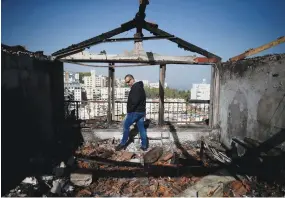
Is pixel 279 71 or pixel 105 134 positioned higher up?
pixel 279 71

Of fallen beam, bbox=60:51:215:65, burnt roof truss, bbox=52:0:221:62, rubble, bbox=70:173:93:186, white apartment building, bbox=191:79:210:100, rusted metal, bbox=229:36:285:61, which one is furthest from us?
white apartment building, bbox=191:79:210:100

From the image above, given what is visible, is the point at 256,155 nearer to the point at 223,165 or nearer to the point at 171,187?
the point at 223,165

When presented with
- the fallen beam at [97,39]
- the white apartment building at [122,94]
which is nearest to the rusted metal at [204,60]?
the fallen beam at [97,39]

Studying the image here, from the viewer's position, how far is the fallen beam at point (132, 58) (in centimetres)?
634

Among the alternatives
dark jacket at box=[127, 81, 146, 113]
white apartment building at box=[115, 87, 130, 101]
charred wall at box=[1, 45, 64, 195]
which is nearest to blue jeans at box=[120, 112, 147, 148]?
dark jacket at box=[127, 81, 146, 113]

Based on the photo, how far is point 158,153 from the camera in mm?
5586

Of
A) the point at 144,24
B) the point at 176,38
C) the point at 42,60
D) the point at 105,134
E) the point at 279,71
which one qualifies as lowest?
the point at 105,134

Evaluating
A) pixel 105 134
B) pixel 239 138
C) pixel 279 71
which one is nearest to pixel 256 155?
pixel 239 138

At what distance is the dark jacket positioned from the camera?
19.0 ft

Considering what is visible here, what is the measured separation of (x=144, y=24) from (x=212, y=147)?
4.49 metres

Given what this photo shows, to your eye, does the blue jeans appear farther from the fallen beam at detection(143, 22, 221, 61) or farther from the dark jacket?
the fallen beam at detection(143, 22, 221, 61)

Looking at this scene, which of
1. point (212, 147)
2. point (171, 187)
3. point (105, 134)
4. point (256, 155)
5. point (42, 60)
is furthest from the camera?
point (105, 134)

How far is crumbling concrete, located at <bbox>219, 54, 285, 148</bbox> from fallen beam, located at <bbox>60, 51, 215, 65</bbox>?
1.29m

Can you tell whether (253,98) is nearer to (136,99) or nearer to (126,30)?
(136,99)
